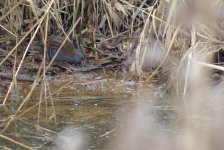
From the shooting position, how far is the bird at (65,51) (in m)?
3.02

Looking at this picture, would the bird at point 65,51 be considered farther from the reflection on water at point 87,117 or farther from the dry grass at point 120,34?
the reflection on water at point 87,117

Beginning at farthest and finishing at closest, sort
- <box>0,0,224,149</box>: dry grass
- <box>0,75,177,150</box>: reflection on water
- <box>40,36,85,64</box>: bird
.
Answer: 1. <box>40,36,85,64</box>: bird
2. <box>0,0,224,149</box>: dry grass
3. <box>0,75,177,150</box>: reflection on water

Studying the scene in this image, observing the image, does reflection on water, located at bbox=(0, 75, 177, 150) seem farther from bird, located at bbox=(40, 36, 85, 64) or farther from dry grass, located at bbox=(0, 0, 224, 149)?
bird, located at bbox=(40, 36, 85, 64)

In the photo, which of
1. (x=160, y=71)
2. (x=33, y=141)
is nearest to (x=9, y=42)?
(x=160, y=71)

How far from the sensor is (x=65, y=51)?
3082mm

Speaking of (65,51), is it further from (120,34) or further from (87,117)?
(87,117)

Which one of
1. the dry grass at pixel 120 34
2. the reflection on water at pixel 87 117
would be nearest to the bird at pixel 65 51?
the dry grass at pixel 120 34

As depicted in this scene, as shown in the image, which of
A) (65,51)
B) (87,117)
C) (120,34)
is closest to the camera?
(87,117)

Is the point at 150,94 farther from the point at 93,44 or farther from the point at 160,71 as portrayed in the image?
the point at 93,44

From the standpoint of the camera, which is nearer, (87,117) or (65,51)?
(87,117)

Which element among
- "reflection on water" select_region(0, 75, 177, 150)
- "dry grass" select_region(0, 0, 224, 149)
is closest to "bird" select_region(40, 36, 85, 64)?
"dry grass" select_region(0, 0, 224, 149)

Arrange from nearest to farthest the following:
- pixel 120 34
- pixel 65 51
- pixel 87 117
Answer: pixel 87 117 → pixel 65 51 → pixel 120 34

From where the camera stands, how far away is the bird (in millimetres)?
3021

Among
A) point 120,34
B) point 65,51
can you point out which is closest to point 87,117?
point 65,51
